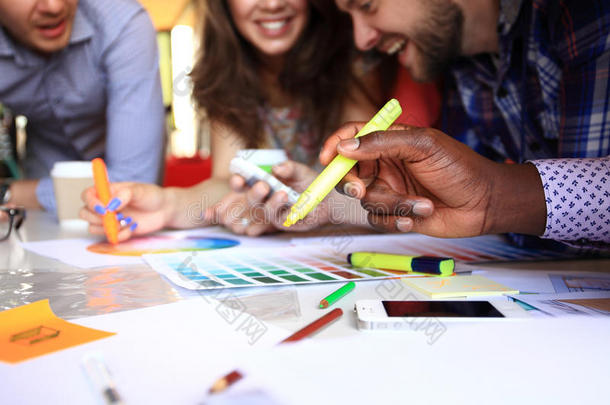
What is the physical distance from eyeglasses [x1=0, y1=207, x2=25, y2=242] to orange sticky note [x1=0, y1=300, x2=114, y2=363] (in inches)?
18.4

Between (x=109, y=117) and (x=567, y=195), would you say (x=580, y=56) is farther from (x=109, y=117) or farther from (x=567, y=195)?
(x=109, y=117)

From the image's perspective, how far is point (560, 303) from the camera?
19.2 inches

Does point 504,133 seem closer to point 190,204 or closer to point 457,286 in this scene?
point 457,286

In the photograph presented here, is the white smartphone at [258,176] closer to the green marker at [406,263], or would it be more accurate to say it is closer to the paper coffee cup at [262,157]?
the paper coffee cup at [262,157]

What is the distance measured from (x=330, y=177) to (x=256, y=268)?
0.54 ft

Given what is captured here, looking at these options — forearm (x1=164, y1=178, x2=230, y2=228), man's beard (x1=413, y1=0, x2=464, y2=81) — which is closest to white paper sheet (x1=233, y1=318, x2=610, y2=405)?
forearm (x1=164, y1=178, x2=230, y2=228)

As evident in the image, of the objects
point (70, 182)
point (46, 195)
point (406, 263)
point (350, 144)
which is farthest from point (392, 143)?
point (46, 195)

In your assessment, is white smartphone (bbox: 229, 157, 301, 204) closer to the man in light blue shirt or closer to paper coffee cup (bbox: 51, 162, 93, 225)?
paper coffee cup (bbox: 51, 162, 93, 225)

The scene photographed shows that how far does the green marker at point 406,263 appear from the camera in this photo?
1.93 ft

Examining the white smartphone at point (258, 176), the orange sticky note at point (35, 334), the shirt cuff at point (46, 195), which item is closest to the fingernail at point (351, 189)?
the white smartphone at point (258, 176)

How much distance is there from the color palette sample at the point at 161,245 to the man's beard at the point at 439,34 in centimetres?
60

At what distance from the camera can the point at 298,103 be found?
141 cm

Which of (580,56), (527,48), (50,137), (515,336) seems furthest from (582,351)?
(50,137)

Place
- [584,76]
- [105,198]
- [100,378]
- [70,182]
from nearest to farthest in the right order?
[100,378], [584,76], [105,198], [70,182]
